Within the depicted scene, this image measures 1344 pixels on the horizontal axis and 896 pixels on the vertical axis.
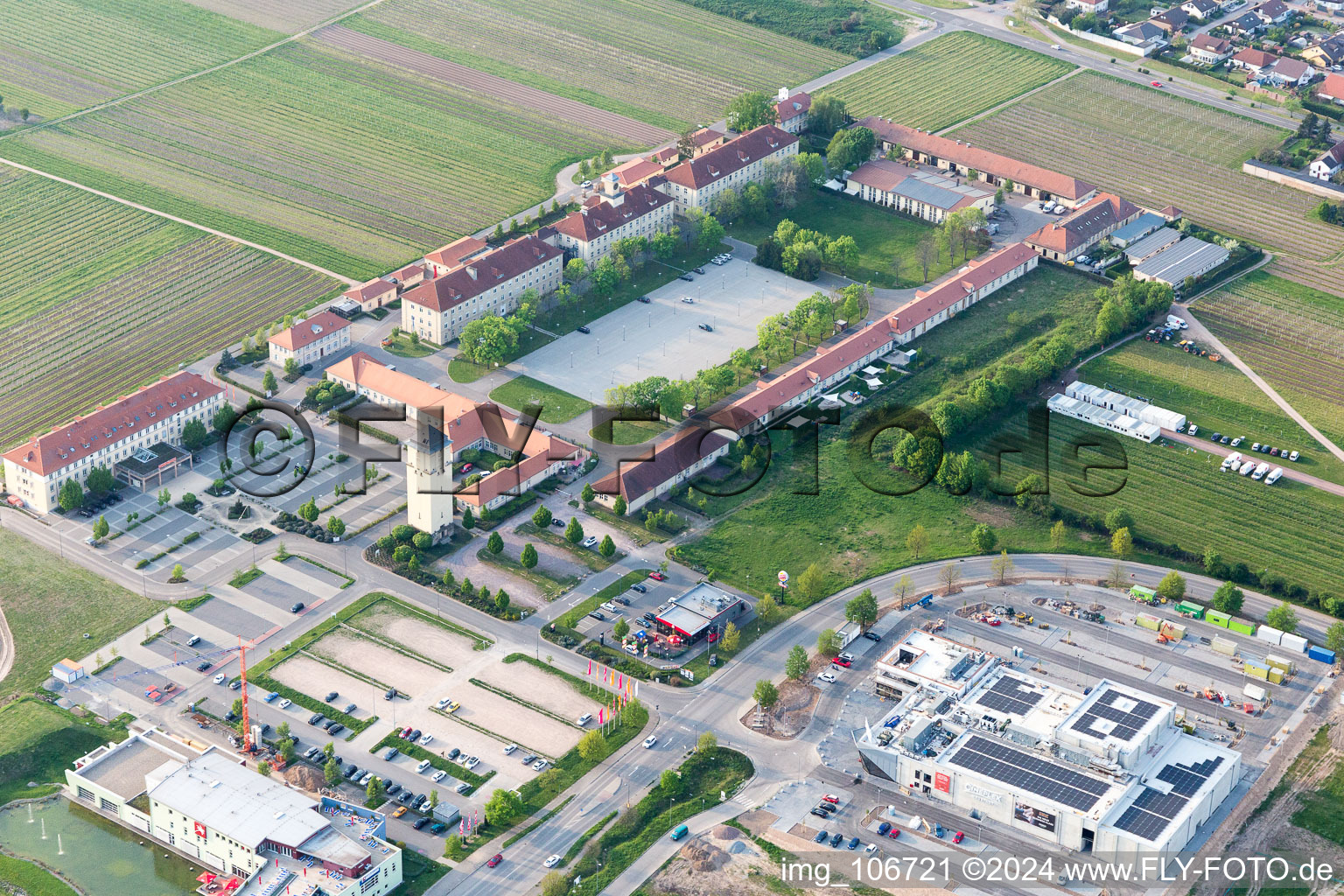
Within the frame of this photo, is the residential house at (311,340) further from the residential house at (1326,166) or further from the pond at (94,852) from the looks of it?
the residential house at (1326,166)

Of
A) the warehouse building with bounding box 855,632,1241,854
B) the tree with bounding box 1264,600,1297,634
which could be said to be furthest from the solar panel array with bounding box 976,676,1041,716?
the tree with bounding box 1264,600,1297,634

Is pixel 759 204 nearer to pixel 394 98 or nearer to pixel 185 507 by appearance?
pixel 394 98

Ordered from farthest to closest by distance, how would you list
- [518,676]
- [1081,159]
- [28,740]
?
1. [1081,159]
2. [518,676]
3. [28,740]

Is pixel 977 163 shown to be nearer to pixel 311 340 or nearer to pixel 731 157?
pixel 731 157

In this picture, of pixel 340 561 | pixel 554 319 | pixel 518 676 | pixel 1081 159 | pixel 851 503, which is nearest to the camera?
pixel 518 676

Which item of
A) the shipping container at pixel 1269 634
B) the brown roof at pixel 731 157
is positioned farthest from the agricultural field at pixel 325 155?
the shipping container at pixel 1269 634

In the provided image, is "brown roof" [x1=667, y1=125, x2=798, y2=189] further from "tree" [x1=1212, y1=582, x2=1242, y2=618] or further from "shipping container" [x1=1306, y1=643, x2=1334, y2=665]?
"shipping container" [x1=1306, y1=643, x2=1334, y2=665]

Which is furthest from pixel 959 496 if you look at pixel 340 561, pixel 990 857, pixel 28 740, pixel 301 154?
pixel 301 154
